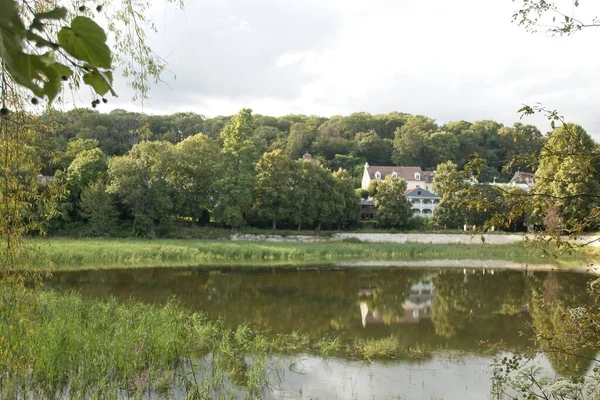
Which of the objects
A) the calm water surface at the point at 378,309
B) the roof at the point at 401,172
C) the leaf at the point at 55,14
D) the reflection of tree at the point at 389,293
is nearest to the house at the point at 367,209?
the roof at the point at 401,172

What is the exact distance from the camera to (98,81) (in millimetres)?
1061

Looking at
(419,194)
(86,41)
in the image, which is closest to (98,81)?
(86,41)

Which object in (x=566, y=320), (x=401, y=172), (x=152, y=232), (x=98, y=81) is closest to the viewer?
(x=98, y=81)

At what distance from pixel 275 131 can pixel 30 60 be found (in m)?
89.2

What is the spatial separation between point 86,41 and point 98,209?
38.2m

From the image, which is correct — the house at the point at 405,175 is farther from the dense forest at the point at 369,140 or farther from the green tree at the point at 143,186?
the green tree at the point at 143,186

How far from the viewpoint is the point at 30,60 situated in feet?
2.43

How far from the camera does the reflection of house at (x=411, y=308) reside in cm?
1370

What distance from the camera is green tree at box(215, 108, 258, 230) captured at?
39.9 metres

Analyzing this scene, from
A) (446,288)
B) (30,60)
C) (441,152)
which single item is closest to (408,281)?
(446,288)

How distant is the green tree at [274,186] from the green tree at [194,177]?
436cm

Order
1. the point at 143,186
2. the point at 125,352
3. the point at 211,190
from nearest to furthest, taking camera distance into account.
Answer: the point at 125,352, the point at 143,186, the point at 211,190

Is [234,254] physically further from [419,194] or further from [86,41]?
[419,194]

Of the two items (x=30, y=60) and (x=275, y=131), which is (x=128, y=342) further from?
(x=275, y=131)
